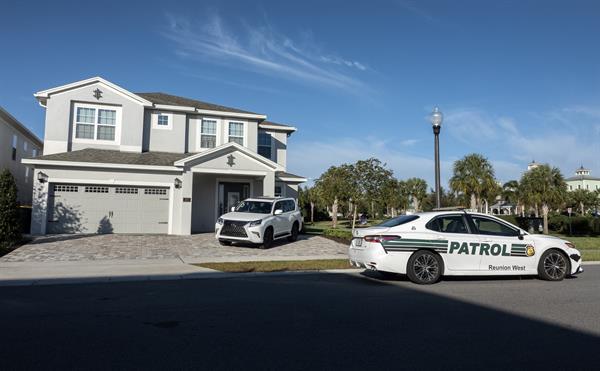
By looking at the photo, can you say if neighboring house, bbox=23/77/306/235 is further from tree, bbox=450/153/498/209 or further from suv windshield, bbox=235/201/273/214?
tree, bbox=450/153/498/209

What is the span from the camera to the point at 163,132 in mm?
24781

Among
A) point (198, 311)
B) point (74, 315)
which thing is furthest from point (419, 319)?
point (74, 315)

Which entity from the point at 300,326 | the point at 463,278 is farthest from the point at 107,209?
the point at 300,326

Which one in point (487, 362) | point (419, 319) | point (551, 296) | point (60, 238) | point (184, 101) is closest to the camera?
point (487, 362)

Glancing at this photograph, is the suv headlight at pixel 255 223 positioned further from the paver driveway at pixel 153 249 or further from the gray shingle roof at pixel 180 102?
the gray shingle roof at pixel 180 102

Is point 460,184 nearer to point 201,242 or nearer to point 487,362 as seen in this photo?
point 201,242

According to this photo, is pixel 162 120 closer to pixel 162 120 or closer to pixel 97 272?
pixel 162 120

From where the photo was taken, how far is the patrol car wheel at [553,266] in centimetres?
1012

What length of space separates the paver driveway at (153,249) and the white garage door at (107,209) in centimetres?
142

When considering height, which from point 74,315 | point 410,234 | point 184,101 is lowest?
point 74,315

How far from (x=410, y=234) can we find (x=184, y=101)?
804 inches

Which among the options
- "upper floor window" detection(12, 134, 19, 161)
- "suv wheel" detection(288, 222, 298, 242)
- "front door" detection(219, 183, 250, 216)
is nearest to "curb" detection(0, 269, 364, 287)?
"suv wheel" detection(288, 222, 298, 242)

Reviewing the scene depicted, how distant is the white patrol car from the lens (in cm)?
960

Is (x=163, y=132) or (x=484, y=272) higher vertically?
(x=163, y=132)
